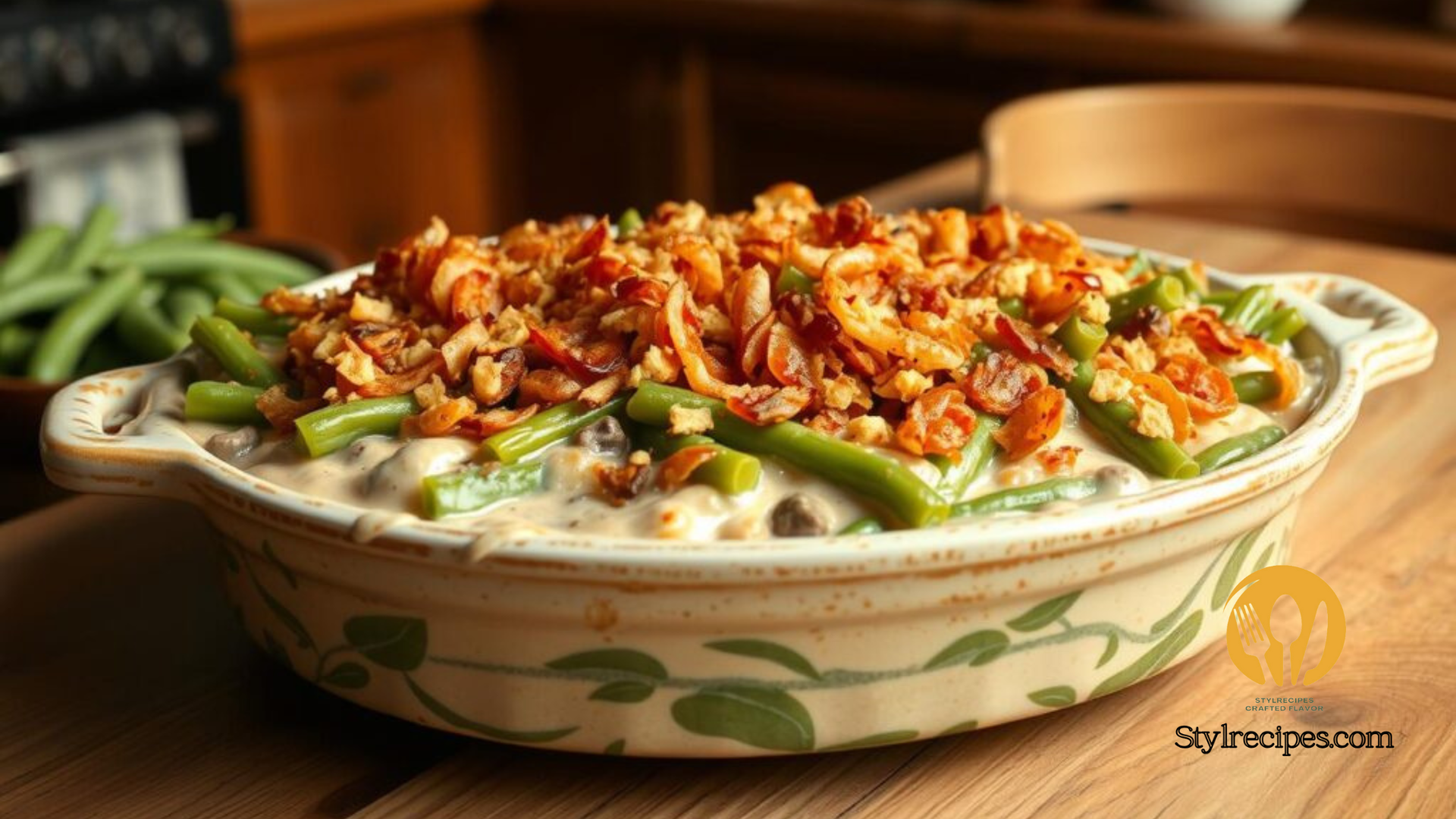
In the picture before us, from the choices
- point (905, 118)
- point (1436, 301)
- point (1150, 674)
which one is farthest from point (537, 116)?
point (1150, 674)

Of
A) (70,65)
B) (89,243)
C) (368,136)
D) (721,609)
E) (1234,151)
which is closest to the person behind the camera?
(721,609)

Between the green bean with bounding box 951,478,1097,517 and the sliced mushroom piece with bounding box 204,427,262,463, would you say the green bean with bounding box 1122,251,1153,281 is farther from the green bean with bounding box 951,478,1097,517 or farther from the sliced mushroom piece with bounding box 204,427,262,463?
the sliced mushroom piece with bounding box 204,427,262,463

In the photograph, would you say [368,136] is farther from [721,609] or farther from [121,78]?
[721,609]

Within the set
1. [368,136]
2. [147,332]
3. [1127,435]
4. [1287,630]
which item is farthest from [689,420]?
[368,136]

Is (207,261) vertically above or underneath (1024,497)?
underneath

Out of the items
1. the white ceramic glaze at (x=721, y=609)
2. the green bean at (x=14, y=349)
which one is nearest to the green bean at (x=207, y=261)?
the green bean at (x=14, y=349)

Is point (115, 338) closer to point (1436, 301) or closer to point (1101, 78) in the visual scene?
point (1436, 301)

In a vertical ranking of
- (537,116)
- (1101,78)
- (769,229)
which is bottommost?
(537,116)
